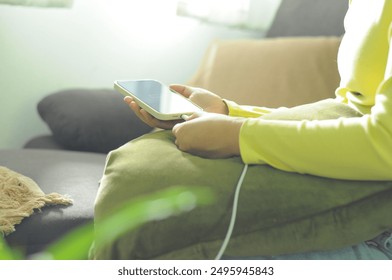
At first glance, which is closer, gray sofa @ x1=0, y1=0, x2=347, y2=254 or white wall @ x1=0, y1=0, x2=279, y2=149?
gray sofa @ x1=0, y1=0, x2=347, y2=254

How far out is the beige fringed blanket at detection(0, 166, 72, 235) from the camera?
915mm

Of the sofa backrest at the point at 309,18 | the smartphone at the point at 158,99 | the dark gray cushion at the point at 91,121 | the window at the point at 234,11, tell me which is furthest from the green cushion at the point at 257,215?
the window at the point at 234,11

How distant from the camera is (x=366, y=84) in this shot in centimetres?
73

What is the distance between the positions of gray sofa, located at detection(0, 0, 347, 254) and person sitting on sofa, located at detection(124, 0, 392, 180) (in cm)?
33

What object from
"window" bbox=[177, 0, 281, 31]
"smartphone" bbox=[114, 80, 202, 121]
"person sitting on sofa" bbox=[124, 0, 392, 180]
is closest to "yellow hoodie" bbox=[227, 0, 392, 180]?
"person sitting on sofa" bbox=[124, 0, 392, 180]

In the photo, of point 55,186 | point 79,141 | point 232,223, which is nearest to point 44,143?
point 79,141

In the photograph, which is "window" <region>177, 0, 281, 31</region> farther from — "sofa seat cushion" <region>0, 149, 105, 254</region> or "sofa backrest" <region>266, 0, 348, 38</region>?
"sofa seat cushion" <region>0, 149, 105, 254</region>

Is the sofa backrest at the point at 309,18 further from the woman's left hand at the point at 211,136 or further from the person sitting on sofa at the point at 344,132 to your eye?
the woman's left hand at the point at 211,136

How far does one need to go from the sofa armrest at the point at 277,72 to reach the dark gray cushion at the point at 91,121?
28 centimetres

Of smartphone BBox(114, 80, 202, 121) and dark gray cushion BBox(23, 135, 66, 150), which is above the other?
smartphone BBox(114, 80, 202, 121)

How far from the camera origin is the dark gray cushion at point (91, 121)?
4.83 feet

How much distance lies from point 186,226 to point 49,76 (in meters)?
1.22
